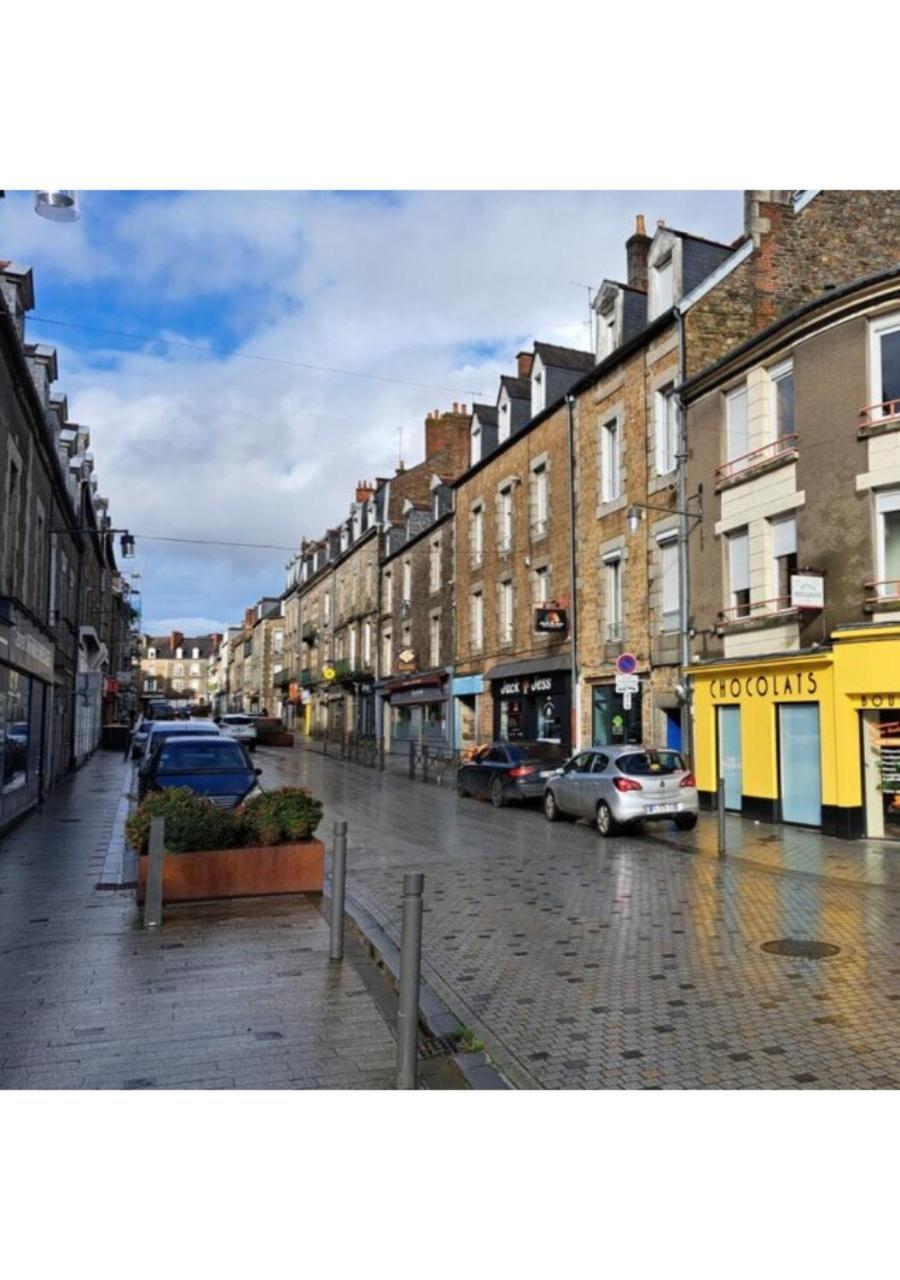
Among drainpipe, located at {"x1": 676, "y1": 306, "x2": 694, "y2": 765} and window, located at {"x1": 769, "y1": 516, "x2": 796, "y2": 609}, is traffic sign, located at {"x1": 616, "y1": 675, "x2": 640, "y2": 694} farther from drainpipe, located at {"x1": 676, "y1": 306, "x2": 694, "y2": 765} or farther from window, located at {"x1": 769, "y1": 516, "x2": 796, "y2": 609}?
window, located at {"x1": 769, "y1": 516, "x2": 796, "y2": 609}

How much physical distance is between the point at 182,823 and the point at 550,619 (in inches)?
644

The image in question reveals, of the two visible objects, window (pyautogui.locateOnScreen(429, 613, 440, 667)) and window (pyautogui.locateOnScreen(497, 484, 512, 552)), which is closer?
window (pyautogui.locateOnScreen(497, 484, 512, 552))

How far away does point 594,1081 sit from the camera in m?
4.84

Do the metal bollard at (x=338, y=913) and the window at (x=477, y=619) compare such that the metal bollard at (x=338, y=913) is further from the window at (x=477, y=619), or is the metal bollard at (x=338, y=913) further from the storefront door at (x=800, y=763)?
the window at (x=477, y=619)

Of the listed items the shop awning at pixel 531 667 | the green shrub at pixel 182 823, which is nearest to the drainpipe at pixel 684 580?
the shop awning at pixel 531 667

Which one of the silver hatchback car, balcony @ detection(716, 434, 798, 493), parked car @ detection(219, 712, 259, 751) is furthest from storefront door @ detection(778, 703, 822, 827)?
parked car @ detection(219, 712, 259, 751)

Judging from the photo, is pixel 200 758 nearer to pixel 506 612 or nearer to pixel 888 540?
pixel 888 540

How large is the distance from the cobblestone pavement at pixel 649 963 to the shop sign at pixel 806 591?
Result: 4.62 meters

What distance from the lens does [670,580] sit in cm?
2039

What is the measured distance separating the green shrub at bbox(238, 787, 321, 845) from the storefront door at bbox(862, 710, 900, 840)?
30.6 feet

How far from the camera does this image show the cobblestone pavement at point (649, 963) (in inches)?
202

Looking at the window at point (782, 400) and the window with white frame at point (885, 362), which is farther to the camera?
the window at point (782, 400)

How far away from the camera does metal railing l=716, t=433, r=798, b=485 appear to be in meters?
16.5

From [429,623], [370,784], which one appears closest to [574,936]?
[370,784]
